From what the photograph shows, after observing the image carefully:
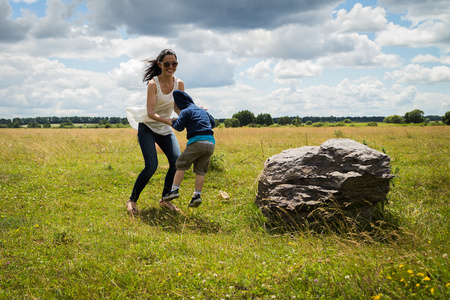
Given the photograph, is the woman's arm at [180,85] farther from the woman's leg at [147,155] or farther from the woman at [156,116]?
the woman's leg at [147,155]

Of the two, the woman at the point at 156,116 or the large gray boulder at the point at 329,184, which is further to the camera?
the woman at the point at 156,116

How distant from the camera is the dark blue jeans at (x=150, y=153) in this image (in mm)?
5949

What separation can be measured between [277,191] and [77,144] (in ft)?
41.7

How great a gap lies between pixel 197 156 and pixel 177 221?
1240 mm

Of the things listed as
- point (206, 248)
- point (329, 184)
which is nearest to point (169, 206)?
point (206, 248)

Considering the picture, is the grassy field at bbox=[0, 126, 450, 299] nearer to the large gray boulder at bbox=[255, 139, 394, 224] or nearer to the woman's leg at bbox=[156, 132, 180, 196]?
the large gray boulder at bbox=[255, 139, 394, 224]

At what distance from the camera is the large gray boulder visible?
5020 mm

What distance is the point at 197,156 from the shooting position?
5.47 meters

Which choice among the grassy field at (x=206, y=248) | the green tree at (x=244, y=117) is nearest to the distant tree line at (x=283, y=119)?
the green tree at (x=244, y=117)

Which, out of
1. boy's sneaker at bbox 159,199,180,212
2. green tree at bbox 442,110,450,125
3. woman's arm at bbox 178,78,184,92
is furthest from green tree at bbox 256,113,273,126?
boy's sneaker at bbox 159,199,180,212

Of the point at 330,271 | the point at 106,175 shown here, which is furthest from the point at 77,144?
the point at 330,271

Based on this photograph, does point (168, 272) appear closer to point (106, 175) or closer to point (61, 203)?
point (61, 203)

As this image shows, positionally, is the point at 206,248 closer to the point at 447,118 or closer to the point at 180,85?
the point at 180,85

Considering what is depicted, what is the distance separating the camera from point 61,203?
673 cm
